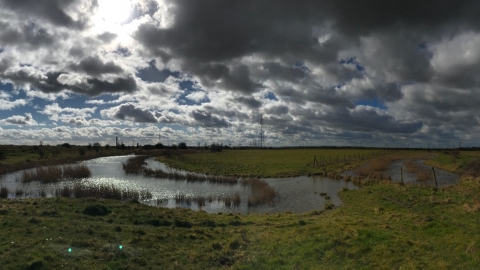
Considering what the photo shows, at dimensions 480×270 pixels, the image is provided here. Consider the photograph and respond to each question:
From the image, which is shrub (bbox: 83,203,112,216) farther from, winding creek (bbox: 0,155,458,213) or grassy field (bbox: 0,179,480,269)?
winding creek (bbox: 0,155,458,213)

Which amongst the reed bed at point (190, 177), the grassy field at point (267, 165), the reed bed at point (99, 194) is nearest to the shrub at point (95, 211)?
the reed bed at point (99, 194)

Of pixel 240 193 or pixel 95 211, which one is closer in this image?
pixel 95 211

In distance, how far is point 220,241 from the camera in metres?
14.3

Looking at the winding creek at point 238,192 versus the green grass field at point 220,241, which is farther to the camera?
the winding creek at point 238,192

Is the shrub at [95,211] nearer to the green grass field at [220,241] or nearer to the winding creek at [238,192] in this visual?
the green grass field at [220,241]

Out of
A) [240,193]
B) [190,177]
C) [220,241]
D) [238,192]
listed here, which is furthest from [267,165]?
[220,241]

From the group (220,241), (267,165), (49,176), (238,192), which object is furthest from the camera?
(267,165)

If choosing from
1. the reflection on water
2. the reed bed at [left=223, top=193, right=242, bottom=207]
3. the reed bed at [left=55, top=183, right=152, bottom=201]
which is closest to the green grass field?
the reflection on water

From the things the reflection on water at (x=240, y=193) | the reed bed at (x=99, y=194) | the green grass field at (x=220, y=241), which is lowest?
the reflection on water at (x=240, y=193)

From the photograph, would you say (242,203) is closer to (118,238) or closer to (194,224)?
(194,224)

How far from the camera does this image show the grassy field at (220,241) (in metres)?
10.7

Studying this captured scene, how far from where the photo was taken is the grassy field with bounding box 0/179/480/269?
35.1ft

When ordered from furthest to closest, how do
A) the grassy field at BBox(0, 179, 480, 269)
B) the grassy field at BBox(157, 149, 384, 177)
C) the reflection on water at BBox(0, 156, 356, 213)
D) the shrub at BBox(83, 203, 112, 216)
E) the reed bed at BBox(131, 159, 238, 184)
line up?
the grassy field at BBox(157, 149, 384, 177), the reed bed at BBox(131, 159, 238, 184), the reflection on water at BBox(0, 156, 356, 213), the shrub at BBox(83, 203, 112, 216), the grassy field at BBox(0, 179, 480, 269)

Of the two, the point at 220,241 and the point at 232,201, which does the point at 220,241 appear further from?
the point at 232,201
